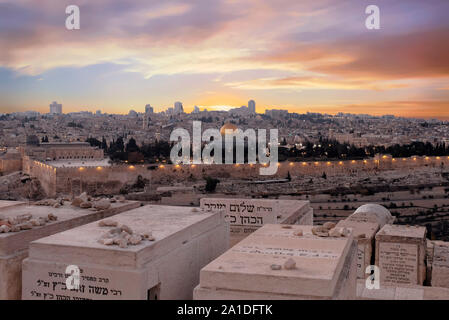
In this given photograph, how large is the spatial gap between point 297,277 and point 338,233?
3.70ft

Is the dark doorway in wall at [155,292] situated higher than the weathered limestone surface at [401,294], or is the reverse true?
the dark doorway in wall at [155,292]

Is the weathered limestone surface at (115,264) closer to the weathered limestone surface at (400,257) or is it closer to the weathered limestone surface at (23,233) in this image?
the weathered limestone surface at (23,233)

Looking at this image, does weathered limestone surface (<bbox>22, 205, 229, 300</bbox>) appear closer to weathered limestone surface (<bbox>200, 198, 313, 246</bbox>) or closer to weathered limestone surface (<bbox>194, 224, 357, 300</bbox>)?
weathered limestone surface (<bbox>194, 224, 357, 300</bbox>)

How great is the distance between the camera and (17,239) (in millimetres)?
3156

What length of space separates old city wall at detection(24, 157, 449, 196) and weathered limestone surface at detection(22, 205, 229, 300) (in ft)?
69.4

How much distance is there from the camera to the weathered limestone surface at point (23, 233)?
3039mm

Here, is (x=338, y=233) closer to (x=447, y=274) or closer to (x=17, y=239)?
(x=17, y=239)

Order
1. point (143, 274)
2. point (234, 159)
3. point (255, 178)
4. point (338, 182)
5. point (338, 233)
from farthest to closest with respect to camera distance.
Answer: point (234, 159), point (255, 178), point (338, 182), point (338, 233), point (143, 274)

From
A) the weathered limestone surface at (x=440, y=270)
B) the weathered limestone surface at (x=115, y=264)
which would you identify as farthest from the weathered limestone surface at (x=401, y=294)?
the weathered limestone surface at (x=115, y=264)

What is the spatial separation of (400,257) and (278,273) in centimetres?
445

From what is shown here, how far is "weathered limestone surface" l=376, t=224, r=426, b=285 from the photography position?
6.26 metres

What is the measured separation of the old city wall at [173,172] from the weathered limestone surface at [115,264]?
21.1 meters

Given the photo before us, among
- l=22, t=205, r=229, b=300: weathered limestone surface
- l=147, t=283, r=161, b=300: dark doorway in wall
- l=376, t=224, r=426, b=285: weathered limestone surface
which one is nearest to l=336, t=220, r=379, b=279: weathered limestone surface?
l=376, t=224, r=426, b=285: weathered limestone surface

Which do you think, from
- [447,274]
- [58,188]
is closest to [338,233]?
[447,274]
